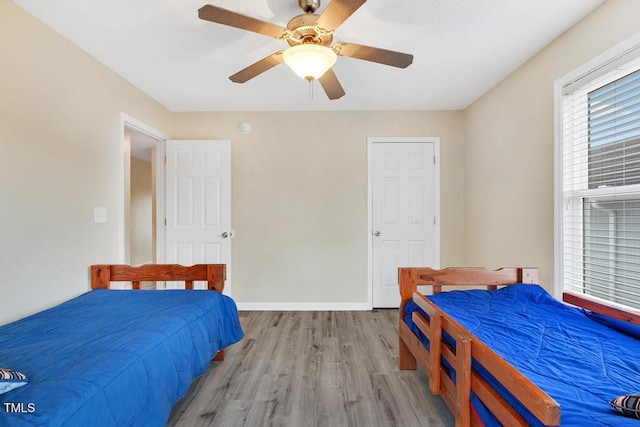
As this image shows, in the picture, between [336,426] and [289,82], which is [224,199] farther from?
[336,426]

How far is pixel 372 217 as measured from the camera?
3.44m

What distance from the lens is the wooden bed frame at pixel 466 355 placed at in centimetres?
87

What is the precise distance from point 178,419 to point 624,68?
3.21 m

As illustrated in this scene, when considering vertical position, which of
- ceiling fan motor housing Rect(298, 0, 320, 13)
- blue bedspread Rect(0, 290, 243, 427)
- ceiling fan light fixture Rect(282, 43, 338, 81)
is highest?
ceiling fan motor housing Rect(298, 0, 320, 13)

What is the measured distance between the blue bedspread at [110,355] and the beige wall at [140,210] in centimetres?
432

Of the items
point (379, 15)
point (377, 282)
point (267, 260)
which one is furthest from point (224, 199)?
point (379, 15)

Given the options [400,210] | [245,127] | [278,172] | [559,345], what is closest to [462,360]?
[559,345]

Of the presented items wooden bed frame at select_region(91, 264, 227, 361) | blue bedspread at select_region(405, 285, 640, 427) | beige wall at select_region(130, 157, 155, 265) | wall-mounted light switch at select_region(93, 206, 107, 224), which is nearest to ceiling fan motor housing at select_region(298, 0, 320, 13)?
wooden bed frame at select_region(91, 264, 227, 361)

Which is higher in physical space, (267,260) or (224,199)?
(224,199)

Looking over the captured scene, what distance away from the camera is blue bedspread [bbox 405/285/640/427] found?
2.93 ft

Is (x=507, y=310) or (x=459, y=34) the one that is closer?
(x=507, y=310)

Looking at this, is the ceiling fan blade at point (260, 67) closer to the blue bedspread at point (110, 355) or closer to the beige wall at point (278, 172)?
the beige wall at point (278, 172)

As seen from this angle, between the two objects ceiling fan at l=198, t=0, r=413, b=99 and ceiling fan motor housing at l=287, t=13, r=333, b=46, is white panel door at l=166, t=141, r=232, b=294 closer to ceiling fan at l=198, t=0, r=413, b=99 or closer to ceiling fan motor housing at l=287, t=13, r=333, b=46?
ceiling fan at l=198, t=0, r=413, b=99

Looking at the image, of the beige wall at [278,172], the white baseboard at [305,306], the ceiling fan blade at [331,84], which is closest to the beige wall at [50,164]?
the beige wall at [278,172]
